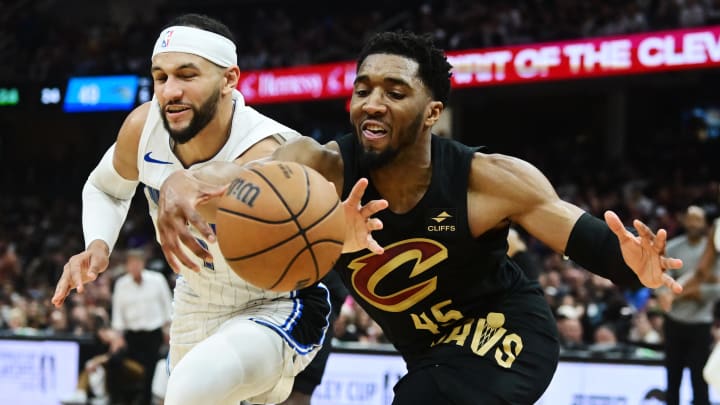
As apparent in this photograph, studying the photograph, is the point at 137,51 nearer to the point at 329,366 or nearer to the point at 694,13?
the point at 694,13

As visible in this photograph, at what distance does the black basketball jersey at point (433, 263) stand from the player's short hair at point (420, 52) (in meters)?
0.22

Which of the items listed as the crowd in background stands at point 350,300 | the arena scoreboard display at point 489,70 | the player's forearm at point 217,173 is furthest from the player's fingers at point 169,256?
the arena scoreboard display at point 489,70

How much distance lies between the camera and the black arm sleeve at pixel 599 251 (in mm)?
3365

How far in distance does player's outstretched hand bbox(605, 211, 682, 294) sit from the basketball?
97cm

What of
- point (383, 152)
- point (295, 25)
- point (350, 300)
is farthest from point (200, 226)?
point (295, 25)

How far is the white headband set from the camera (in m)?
4.09

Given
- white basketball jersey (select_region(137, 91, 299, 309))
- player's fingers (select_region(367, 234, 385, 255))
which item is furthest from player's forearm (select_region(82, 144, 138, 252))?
player's fingers (select_region(367, 234, 385, 255))

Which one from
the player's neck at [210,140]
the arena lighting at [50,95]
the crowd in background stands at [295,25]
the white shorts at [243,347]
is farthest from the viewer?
the arena lighting at [50,95]

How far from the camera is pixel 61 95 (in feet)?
66.0

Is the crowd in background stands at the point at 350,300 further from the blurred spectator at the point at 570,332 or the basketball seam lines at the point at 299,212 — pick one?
the basketball seam lines at the point at 299,212

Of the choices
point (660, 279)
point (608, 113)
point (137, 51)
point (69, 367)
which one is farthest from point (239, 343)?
point (137, 51)

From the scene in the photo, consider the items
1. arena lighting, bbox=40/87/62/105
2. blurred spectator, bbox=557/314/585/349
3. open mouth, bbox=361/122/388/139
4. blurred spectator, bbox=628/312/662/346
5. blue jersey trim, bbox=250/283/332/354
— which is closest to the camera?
open mouth, bbox=361/122/388/139

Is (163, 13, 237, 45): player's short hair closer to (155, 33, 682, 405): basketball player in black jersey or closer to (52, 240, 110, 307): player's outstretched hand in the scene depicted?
(155, 33, 682, 405): basketball player in black jersey

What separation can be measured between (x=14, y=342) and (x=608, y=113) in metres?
12.7
